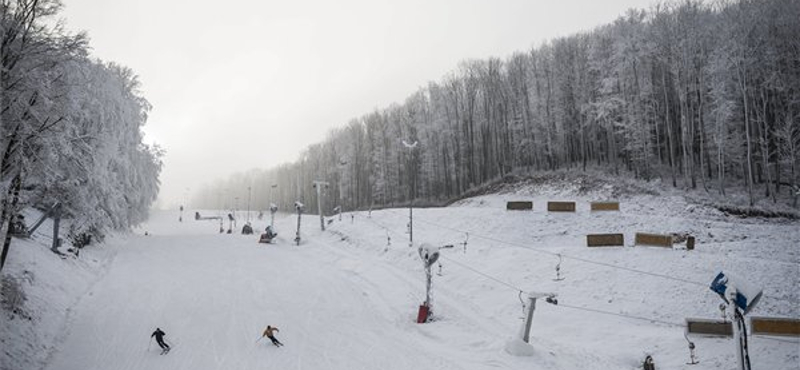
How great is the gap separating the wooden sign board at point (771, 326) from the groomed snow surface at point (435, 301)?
34cm

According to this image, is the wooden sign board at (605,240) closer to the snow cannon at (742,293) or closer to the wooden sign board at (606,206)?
the wooden sign board at (606,206)

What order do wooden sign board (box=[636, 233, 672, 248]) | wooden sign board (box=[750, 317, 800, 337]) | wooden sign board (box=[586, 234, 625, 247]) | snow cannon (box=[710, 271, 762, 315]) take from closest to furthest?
1. snow cannon (box=[710, 271, 762, 315])
2. wooden sign board (box=[750, 317, 800, 337])
3. wooden sign board (box=[636, 233, 672, 248])
4. wooden sign board (box=[586, 234, 625, 247])

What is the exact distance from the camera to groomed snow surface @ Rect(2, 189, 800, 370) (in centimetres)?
1316

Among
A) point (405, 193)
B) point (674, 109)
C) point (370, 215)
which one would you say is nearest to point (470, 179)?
point (405, 193)

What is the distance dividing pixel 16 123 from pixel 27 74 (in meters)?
1.18

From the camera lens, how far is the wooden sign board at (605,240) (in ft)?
73.7

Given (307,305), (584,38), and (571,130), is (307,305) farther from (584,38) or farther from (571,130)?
(584,38)

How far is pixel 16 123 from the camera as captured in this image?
31.3 ft

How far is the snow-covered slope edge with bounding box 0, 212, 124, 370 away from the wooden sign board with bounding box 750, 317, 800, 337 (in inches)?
886

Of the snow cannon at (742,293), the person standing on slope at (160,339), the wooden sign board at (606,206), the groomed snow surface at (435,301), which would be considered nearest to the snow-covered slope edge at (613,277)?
the groomed snow surface at (435,301)

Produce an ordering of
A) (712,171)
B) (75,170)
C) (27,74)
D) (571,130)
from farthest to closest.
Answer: (571,130) → (712,171) → (75,170) → (27,74)

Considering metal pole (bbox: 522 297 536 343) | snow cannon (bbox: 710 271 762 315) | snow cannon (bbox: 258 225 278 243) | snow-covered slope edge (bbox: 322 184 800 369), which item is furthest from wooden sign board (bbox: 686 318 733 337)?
snow cannon (bbox: 258 225 278 243)

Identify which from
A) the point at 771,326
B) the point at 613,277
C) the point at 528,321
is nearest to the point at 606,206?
the point at 613,277

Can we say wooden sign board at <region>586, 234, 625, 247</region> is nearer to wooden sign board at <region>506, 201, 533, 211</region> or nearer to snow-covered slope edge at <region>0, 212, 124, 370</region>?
wooden sign board at <region>506, 201, 533, 211</region>
